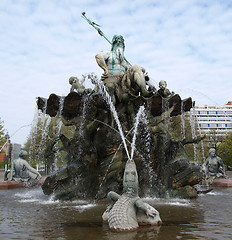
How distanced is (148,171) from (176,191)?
1120 millimetres

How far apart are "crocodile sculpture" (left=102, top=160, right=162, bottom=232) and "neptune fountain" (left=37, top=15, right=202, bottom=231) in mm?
3434

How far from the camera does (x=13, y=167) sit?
548 inches

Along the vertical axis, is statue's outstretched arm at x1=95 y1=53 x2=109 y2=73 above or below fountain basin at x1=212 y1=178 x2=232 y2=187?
above

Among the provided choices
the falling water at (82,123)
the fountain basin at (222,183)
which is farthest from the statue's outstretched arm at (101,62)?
the fountain basin at (222,183)

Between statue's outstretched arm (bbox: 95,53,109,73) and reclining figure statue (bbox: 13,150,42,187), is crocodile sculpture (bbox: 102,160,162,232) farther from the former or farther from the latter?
reclining figure statue (bbox: 13,150,42,187)

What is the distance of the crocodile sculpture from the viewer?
457 cm

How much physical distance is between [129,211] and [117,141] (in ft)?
15.4

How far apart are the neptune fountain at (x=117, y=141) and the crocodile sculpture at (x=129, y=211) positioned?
11.3 feet

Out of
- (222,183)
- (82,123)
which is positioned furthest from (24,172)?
(222,183)

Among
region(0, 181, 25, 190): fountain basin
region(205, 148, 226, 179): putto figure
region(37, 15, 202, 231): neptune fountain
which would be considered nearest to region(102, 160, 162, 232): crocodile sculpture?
region(37, 15, 202, 231): neptune fountain

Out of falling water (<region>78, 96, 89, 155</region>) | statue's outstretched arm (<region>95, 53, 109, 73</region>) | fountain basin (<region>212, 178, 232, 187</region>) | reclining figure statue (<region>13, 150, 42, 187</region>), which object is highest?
statue's outstretched arm (<region>95, 53, 109, 73</region>)

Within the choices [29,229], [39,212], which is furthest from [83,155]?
[29,229]

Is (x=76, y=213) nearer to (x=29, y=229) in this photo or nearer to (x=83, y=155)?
(x=29, y=229)

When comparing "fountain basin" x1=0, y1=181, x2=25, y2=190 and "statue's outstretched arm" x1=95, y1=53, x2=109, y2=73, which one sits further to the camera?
"fountain basin" x1=0, y1=181, x2=25, y2=190
